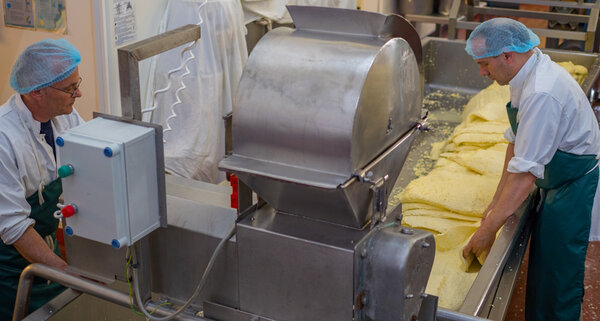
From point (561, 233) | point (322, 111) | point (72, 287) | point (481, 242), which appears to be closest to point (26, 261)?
point (72, 287)

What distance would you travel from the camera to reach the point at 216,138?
132 inches

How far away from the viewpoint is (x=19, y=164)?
5.99 ft

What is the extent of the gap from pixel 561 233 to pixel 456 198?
0.38 m

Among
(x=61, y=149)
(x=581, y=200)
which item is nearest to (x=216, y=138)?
(x=581, y=200)

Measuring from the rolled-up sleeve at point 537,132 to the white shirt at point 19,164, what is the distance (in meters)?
1.44

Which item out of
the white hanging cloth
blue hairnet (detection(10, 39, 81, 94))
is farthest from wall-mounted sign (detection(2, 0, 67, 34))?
blue hairnet (detection(10, 39, 81, 94))

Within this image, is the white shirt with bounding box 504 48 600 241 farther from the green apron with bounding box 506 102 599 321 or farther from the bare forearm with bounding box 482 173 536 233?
the green apron with bounding box 506 102 599 321

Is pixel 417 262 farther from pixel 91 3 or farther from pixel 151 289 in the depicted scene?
pixel 91 3

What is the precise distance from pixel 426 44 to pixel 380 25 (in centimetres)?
294

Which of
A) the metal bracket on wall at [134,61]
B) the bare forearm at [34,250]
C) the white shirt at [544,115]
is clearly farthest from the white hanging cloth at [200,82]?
the metal bracket on wall at [134,61]

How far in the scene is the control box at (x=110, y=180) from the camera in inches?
47.3

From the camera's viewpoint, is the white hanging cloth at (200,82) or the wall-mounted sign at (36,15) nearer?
the wall-mounted sign at (36,15)

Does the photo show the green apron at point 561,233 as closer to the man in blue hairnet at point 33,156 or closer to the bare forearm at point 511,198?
the bare forearm at point 511,198

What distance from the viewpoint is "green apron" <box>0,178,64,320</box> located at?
6.33 feet
